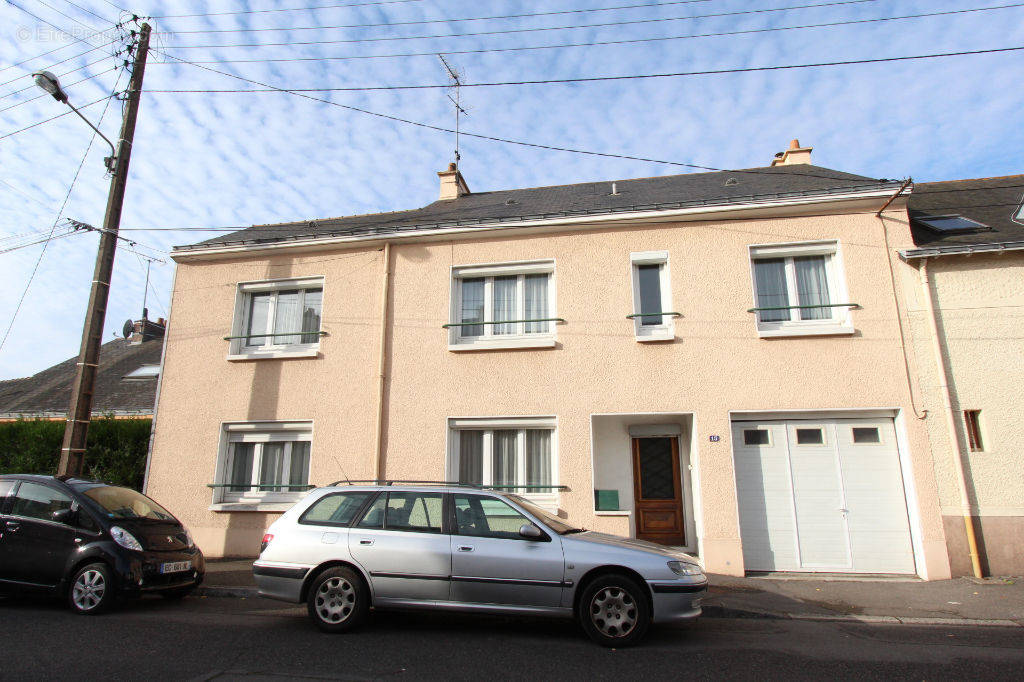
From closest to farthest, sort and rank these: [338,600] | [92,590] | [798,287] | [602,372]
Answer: [338,600]
[92,590]
[602,372]
[798,287]

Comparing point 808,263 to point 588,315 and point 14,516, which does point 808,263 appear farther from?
point 14,516

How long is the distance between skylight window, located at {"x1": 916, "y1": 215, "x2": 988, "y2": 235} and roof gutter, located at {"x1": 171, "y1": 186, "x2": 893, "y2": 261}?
4.86ft

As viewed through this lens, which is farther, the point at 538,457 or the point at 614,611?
the point at 538,457

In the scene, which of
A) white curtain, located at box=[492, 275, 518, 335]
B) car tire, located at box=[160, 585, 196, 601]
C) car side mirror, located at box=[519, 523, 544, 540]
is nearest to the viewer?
car side mirror, located at box=[519, 523, 544, 540]

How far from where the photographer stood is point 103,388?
15.9 m

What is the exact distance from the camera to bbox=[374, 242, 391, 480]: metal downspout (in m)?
9.91

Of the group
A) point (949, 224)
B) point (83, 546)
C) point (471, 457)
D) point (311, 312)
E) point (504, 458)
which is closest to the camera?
point (83, 546)

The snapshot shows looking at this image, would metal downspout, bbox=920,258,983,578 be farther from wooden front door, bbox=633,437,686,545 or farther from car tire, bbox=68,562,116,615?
car tire, bbox=68,562,116,615

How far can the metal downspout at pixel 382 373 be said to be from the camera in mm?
9906

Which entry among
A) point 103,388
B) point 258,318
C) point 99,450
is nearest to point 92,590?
point 258,318

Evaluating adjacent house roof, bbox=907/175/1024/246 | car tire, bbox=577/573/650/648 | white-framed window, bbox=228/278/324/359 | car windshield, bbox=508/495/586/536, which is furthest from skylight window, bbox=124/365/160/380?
adjacent house roof, bbox=907/175/1024/246

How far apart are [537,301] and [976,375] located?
6761 mm

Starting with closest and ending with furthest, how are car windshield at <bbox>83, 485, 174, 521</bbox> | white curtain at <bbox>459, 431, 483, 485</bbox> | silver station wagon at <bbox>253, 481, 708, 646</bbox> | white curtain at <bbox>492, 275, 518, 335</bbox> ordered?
silver station wagon at <bbox>253, 481, 708, 646</bbox>
car windshield at <bbox>83, 485, 174, 521</bbox>
white curtain at <bbox>459, 431, 483, 485</bbox>
white curtain at <bbox>492, 275, 518, 335</bbox>

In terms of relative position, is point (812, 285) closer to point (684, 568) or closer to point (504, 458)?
point (504, 458)
